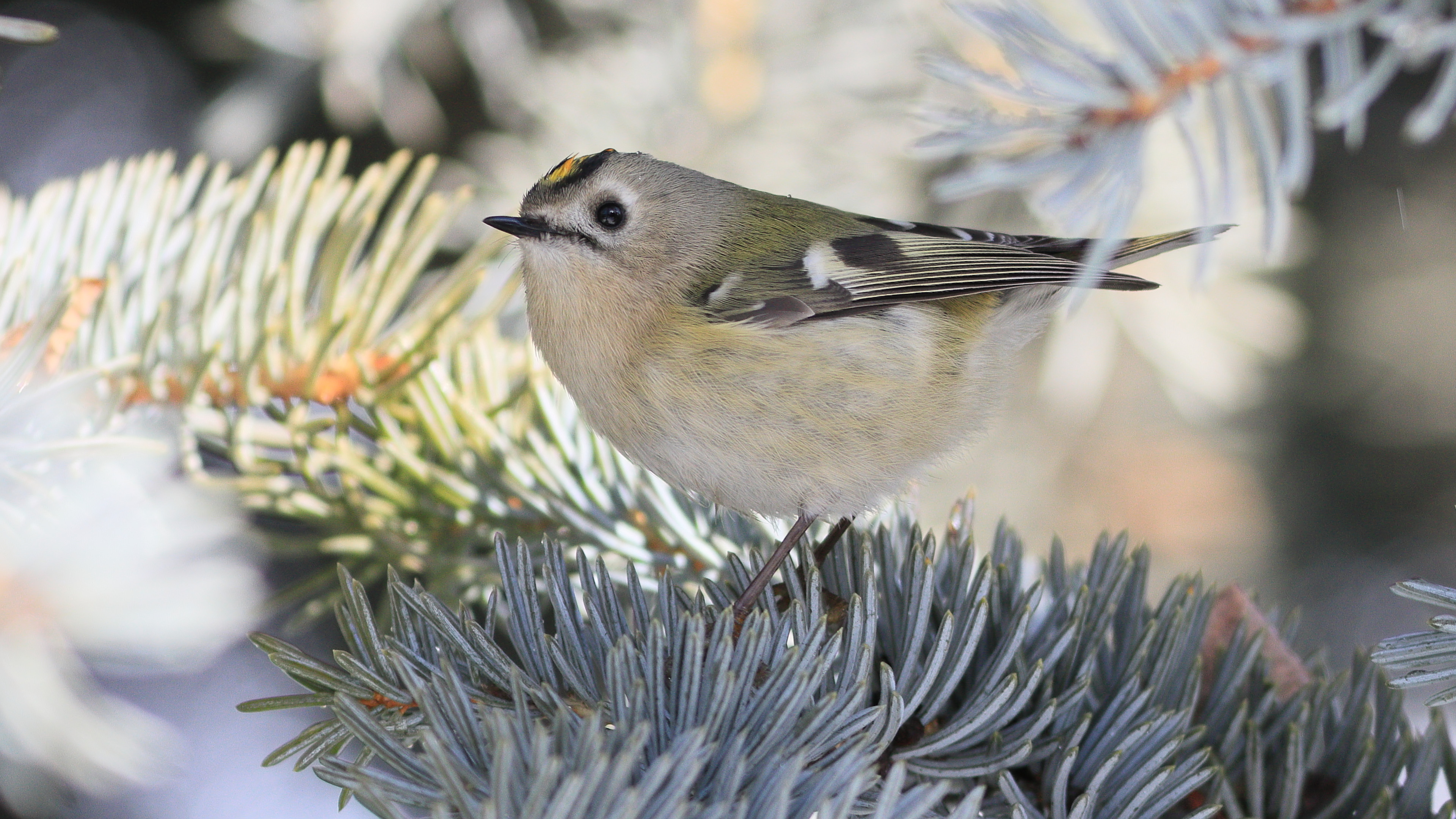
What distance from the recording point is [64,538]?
747 millimetres

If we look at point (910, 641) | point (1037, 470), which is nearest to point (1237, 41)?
point (910, 641)

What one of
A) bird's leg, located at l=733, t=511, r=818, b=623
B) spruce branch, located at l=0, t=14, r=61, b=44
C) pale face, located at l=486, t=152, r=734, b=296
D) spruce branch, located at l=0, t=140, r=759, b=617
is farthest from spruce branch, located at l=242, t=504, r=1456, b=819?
pale face, located at l=486, t=152, r=734, b=296

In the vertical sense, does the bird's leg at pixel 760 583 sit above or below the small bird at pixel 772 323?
Answer: below

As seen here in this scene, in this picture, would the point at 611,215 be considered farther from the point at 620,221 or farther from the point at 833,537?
the point at 833,537

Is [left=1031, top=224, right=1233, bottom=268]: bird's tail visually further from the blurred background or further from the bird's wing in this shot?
the blurred background

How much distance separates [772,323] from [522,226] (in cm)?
24

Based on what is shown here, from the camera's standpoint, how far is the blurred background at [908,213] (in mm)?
1232

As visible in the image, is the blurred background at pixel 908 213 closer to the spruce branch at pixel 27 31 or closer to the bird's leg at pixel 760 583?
the bird's leg at pixel 760 583

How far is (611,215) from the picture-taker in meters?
1.07

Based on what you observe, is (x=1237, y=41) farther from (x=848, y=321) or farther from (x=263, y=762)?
(x=263, y=762)

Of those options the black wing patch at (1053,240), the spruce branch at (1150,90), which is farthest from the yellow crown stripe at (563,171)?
the spruce branch at (1150,90)

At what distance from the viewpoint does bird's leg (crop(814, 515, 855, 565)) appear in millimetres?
923

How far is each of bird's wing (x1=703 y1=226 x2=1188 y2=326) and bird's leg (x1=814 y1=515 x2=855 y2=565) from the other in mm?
182

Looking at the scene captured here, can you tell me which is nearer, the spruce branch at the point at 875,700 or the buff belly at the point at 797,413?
the spruce branch at the point at 875,700
